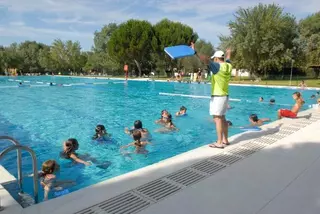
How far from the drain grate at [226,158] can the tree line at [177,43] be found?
1250 centimetres

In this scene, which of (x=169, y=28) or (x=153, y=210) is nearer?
(x=153, y=210)

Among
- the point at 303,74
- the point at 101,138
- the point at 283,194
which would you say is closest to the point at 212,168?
the point at 283,194

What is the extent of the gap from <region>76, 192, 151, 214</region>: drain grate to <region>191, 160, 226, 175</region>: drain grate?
130cm

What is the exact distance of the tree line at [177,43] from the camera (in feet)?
116

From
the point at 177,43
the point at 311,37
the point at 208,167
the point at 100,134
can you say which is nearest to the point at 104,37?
the point at 177,43

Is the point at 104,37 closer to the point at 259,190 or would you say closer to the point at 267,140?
the point at 267,140

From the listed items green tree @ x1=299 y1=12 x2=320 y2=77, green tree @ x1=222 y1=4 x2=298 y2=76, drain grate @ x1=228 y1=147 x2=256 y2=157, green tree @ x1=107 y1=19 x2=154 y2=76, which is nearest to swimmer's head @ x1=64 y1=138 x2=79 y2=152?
drain grate @ x1=228 y1=147 x2=256 y2=157

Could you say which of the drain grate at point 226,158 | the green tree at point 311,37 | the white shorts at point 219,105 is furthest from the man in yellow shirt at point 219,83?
the green tree at point 311,37

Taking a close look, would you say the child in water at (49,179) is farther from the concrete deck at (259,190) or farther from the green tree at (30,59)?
the green tree at (30,59)

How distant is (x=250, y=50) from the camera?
116 ft

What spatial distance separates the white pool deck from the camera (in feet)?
9.61

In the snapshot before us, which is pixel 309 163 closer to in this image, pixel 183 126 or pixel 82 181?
pixel 82 181

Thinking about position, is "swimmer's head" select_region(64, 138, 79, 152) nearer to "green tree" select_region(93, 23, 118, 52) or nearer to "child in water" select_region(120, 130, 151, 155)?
"child in water" select_region(120, 130, 151, 155)

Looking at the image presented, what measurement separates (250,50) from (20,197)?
35995 millimetres
